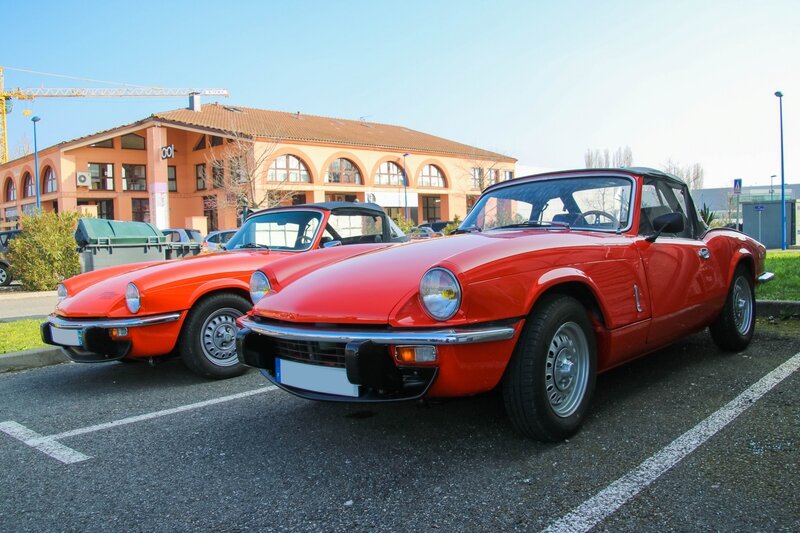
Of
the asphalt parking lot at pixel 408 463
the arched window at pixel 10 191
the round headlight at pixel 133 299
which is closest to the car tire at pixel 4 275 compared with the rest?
the asphalt parking lot at pixel 408 463

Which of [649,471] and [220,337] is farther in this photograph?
[220,337]

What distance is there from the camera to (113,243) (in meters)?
9.68

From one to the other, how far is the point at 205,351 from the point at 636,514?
11.6 ft

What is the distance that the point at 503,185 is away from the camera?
185 inches

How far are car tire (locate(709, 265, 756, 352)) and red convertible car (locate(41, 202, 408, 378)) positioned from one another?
9.28ft

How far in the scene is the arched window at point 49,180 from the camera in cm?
3869

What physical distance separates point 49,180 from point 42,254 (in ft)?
93.1

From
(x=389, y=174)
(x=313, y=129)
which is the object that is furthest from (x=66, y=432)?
(x=389, y=174)

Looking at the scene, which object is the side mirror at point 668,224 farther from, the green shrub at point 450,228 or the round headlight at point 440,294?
the round headlight at point 440,294

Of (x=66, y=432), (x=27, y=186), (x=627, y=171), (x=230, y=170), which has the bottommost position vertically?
(x=66, y=432)

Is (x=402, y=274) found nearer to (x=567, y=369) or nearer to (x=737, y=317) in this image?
(x=567, y=369)

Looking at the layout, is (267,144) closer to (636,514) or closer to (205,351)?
(205,351)

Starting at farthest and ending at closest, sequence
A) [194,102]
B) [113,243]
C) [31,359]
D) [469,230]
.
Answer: [194,102]
[113,243]
[31,359]
[469,230]

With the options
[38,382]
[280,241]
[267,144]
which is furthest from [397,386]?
[267,144]
